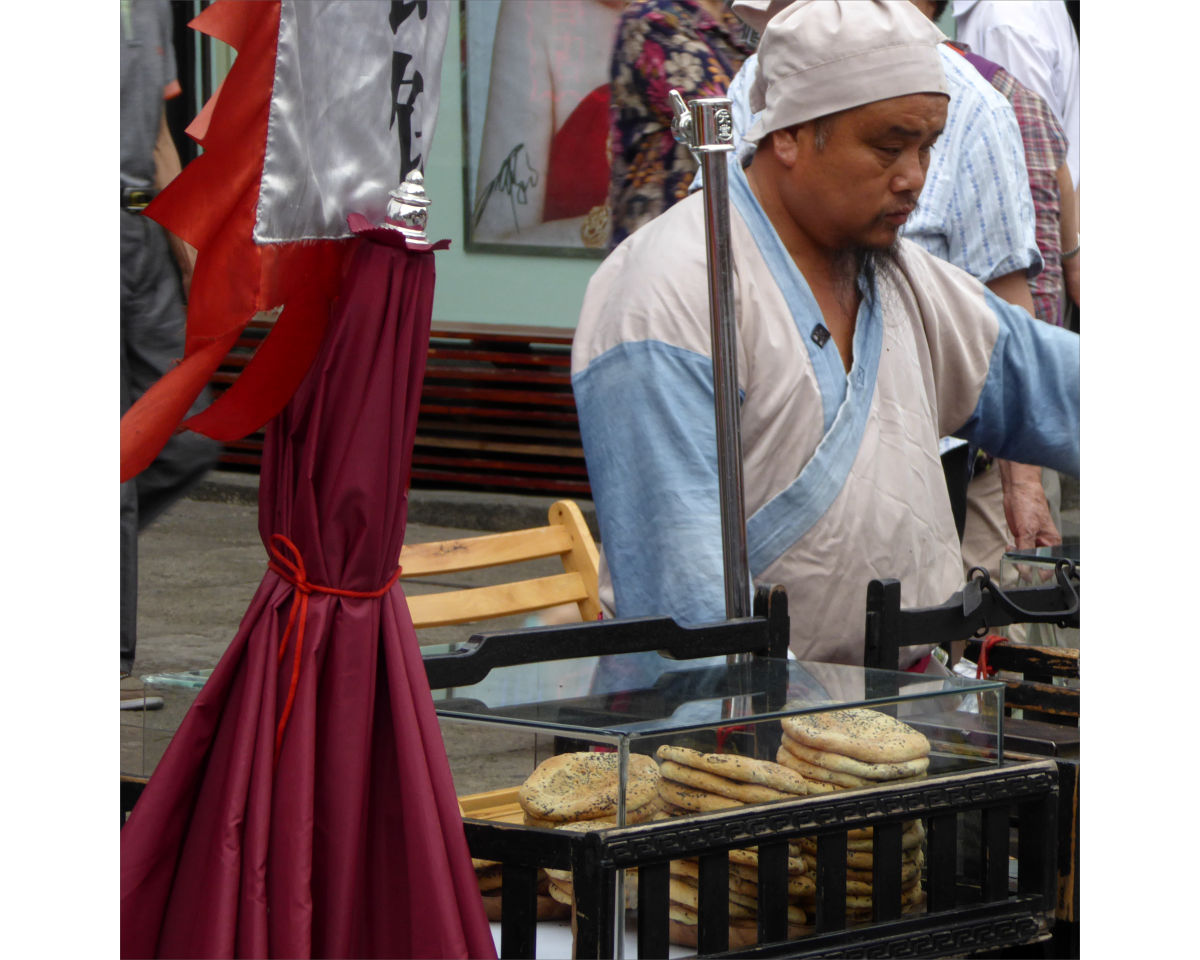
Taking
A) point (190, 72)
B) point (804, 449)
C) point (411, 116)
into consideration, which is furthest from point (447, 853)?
point (190, 72)

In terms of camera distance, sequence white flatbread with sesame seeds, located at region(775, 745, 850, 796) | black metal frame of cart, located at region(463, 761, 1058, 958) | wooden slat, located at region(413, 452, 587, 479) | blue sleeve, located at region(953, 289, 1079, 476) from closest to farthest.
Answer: black metal frame of cart, located at region(463, 761, 1058, 958) < white flatbread with sesame seeds, located at region(775, 745, 850, 796) < blue sleeve, located at region(953, 289, 1079, 476) < wooden slat, located at region(413, 452, 587, 479)

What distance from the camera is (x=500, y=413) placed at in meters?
7.49

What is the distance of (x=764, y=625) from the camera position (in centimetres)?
191

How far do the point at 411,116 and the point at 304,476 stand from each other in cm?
34

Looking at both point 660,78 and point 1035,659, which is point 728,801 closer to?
point 1035,659

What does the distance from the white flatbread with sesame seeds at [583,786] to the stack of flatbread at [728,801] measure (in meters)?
0.02

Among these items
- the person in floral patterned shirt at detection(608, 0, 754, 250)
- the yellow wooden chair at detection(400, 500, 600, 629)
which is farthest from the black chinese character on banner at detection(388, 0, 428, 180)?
the person in floral patterned shirt at detection(608, 0, 754, 250)

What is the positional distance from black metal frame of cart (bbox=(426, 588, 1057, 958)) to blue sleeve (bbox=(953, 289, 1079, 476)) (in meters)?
0.93

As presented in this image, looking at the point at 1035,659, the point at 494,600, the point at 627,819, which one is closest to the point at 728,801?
the point at 627,819

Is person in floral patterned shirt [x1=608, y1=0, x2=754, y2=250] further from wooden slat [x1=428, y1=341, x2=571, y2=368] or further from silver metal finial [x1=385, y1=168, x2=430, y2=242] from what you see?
wooden slat [x1=428, y1=341, x2=571, y2=368]

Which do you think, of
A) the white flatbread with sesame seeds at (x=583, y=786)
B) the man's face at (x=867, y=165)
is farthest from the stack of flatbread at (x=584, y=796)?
the man's face at (x=867, y=165)

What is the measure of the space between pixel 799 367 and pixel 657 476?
0.25 meters

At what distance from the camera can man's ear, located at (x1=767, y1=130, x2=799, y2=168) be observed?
7.38 feet

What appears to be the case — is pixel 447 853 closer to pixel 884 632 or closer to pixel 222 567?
pixel 884 632
